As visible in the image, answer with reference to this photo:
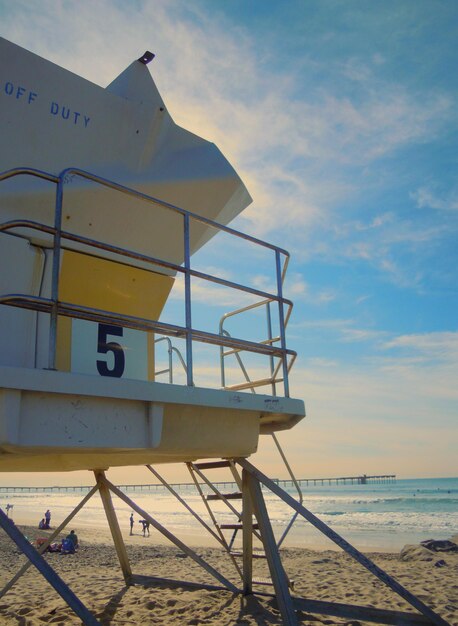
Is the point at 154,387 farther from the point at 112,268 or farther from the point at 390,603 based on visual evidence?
the point at 390,603

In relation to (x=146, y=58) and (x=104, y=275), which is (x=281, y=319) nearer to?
(x=104, y=275)

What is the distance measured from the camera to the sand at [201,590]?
19.8ft

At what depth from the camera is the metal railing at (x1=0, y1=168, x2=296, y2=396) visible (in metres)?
3.04

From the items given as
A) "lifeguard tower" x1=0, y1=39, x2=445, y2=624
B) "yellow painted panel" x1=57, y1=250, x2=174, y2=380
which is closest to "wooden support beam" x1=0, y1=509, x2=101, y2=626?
"lifeguard tower" x1=0, y1=39, x2=445, y2=624

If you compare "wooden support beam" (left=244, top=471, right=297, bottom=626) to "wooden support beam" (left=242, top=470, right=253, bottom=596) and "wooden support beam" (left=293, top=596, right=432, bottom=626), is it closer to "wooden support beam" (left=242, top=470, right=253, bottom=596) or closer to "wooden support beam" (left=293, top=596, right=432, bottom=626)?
"wooden support beam" (left=242, top=470, right=253, bottom=596)

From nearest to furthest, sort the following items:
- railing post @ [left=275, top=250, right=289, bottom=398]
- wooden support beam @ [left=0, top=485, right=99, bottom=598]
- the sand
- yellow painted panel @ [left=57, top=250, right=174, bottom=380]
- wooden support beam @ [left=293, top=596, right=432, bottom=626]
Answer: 1. yellow painted panel @ [left=57, top=250, right=174, bottom=380]
2. wooden support beam @ [left=293, top=596, right=432, bottom=626]
3. railing post @ [left=275, top=250, right=289, bottom=398]
4. wooden support beam @ [left=0, top=485, right=99, bottom=598]
5. the sand

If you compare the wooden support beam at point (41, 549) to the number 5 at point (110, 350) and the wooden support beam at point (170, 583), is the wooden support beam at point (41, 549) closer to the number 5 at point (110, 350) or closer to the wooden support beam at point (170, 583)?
the wooden support beam at point (170, 583)

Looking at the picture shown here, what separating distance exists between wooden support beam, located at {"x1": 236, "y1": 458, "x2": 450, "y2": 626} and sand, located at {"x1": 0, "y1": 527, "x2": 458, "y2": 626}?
1.83m

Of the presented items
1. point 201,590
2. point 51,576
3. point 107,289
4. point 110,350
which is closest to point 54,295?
point 110,350

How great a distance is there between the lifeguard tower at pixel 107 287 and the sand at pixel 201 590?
4.76 feet

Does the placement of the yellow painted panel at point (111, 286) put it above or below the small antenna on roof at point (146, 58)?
below

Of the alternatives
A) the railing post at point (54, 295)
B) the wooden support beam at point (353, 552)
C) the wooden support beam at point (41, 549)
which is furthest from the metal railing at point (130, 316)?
the wooden support beam at point (41, 549)

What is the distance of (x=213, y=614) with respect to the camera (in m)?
5.95

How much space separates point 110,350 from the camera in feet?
14.3
